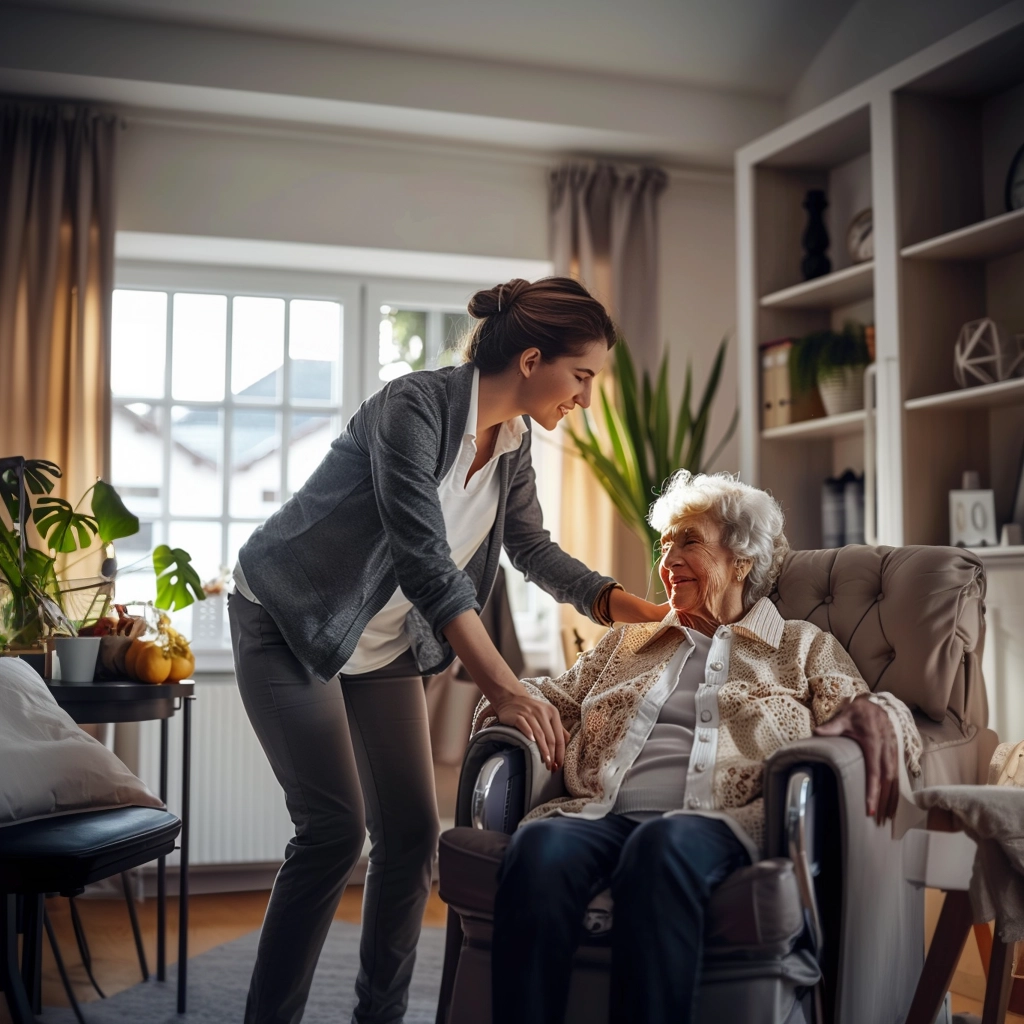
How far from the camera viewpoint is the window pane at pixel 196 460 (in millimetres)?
3910

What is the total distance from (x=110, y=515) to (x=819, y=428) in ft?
6.84

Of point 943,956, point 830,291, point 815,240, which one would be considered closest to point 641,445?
point 830,291

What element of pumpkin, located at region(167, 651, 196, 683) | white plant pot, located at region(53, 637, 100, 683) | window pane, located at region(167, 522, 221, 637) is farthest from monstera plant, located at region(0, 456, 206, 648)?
window pane, located at region(167, 522, 221, 637)

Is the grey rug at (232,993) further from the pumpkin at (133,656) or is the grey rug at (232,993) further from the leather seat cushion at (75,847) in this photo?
the pumpkin at (133,656)

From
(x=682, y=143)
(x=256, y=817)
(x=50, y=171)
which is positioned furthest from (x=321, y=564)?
(x=682, y=143)

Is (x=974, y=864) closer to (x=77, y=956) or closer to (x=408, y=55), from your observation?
(x=77, y=956)

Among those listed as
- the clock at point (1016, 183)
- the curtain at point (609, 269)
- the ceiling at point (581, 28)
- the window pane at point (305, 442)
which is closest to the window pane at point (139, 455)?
the window pane at point (305, 442)

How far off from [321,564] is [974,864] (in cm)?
113

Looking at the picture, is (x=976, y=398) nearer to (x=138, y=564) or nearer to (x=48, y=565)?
(x=48, y=565)

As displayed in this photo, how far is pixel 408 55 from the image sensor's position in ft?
11.7

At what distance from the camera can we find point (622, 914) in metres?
1.53

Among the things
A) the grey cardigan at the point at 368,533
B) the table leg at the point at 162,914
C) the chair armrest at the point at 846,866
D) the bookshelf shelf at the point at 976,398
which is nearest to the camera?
the chair armrest at the point at 846,866

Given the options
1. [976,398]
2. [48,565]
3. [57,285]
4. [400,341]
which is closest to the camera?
[48,565]

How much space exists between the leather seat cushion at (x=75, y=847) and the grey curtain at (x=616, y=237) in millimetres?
2488
